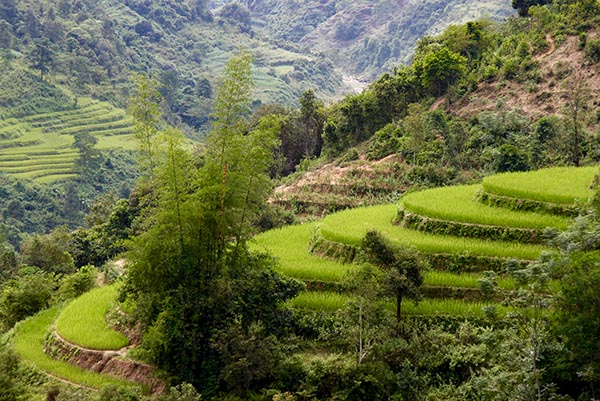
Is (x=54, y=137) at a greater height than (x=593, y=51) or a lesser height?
lesser

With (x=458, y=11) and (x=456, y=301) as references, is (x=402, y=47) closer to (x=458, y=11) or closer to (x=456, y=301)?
(x=458, y=11)

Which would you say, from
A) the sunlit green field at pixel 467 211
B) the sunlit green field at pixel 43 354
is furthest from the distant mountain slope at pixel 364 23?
the sunlit green field at pixel 43 354

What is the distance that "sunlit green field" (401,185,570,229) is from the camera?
12.6 meters

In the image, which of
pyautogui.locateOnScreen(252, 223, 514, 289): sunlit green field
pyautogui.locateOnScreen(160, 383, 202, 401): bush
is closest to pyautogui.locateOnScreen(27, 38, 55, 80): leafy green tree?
pyautogui.locateOnScreen(252, 223, 514, 289): sunlit green field

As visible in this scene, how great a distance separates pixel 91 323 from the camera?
12.7 metres

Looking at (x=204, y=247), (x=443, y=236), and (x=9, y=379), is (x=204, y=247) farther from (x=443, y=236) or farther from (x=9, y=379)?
(x=443, y=236)

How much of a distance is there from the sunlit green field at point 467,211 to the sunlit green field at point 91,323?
23.0ft

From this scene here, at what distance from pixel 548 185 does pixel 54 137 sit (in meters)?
47.7

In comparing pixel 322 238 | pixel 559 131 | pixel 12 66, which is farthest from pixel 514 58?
pixel 12 66

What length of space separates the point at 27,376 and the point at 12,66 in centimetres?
5440

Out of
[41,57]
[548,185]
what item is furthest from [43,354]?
[41,57]

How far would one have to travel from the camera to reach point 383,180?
2347cm

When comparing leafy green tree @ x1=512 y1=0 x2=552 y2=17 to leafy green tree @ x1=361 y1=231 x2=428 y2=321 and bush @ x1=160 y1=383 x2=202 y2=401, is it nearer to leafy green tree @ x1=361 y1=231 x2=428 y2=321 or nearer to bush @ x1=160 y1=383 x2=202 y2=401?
leafy green tree @ x1=361 y1=231 x2=428 y2=321

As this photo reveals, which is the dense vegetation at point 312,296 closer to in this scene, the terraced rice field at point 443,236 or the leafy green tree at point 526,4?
the terraced rice field at point 443,236
